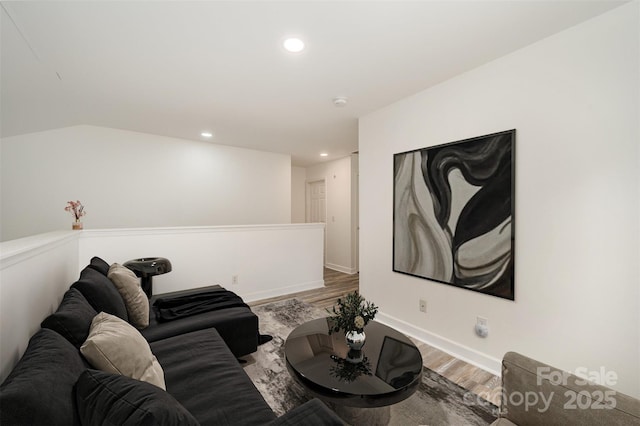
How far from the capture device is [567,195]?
1.82 metres

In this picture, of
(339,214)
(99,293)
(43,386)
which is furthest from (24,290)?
(339,214)

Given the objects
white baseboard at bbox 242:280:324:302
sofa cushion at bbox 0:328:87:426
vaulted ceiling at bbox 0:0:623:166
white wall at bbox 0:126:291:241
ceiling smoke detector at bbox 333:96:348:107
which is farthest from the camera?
white baseboard at bbox 242:280:324:302

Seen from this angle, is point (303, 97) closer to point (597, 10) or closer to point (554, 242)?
point (597, 10)

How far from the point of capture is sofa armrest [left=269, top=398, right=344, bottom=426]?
0.89 meters

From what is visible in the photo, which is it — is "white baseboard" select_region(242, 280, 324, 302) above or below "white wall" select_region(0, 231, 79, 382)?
below

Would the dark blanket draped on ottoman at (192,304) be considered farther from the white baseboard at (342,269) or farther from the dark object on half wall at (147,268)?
the white baseboard at (342,269)

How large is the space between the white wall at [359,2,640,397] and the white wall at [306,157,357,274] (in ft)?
10.5

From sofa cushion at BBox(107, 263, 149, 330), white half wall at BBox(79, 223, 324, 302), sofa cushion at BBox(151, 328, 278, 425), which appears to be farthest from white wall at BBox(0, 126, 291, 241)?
sofa cushion at BBox(151, 328, 278, 425)

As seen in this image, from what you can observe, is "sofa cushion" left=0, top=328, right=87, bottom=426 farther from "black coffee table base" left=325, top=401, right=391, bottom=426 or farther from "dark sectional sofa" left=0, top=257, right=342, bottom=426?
"black coffee table base" left=325, top=401, right=391, bottom=426

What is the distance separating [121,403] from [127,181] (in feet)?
A: 13.4

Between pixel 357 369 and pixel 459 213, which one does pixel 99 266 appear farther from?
pixel 459 213

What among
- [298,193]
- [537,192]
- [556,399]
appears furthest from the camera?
[298,193]

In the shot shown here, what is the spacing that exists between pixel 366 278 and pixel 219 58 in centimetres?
270

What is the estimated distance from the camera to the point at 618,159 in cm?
163
